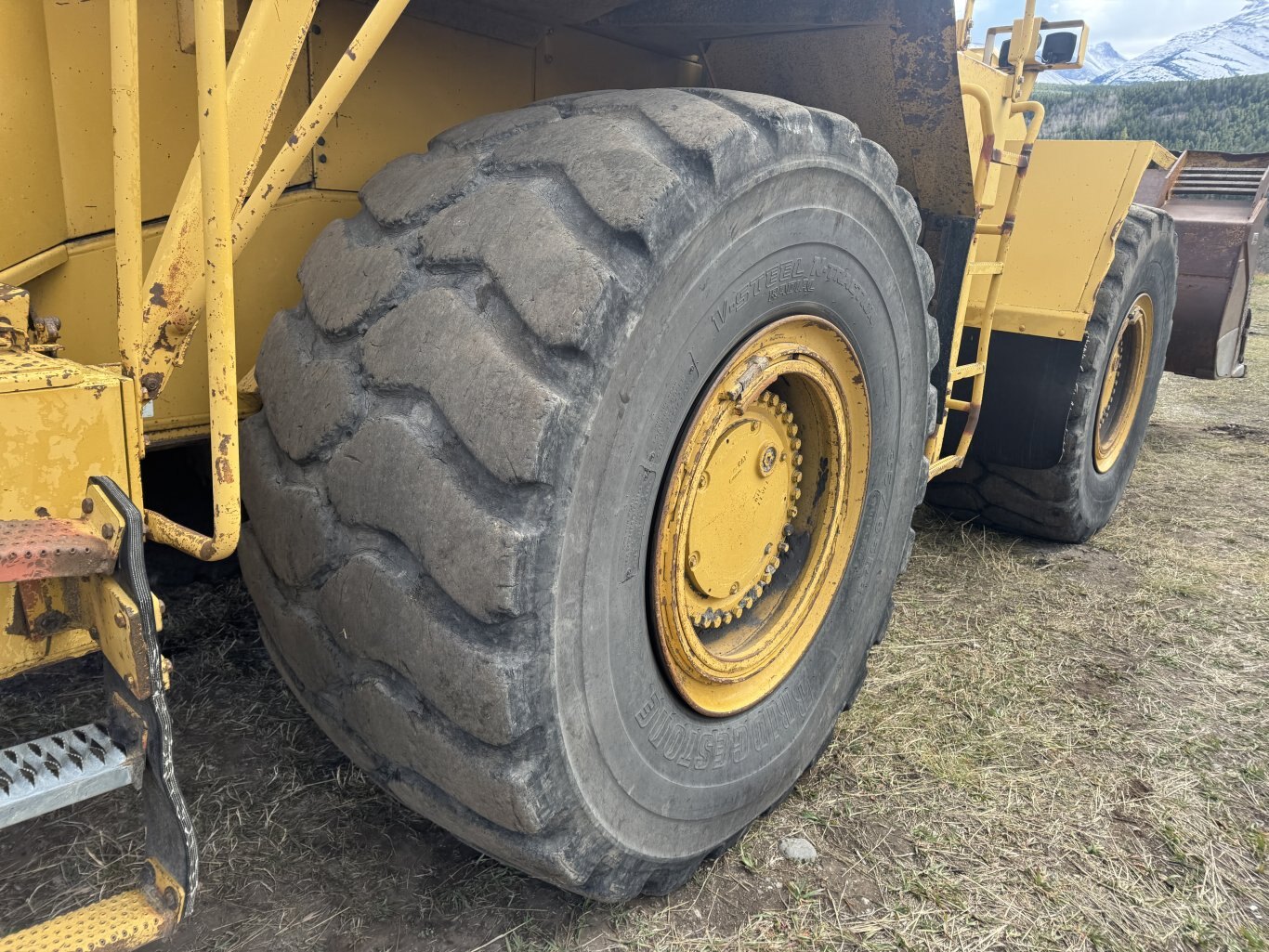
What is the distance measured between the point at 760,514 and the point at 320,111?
1111mm

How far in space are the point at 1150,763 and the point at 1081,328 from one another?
1.61 meters

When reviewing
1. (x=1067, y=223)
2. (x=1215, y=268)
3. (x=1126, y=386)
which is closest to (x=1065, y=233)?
(x=1067, y=223)

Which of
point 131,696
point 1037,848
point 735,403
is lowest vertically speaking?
point 1037,848

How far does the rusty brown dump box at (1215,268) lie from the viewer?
17.4 feet

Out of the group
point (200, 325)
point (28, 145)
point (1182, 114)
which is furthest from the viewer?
point (1182, 114)

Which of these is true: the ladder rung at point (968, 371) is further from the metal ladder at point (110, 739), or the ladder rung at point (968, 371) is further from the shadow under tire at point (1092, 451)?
the metal ladder at point (110, 739)

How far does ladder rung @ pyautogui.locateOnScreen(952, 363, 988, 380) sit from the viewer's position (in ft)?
9.47

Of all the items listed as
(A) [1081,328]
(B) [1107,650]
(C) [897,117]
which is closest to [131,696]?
(C) [897,117]

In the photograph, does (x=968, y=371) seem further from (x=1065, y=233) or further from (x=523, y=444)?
(x=523, y=444)

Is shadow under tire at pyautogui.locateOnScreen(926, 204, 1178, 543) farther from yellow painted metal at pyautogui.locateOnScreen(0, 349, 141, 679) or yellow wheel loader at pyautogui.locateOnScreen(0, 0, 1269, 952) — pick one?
yellow painted metal at pyautogui.locateOnScreen(0, 349, 141, 679)

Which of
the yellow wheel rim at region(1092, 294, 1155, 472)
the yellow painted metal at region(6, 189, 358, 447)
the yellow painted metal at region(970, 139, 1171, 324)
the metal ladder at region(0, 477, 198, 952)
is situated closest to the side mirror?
the yellow painted metal at region(970, 139, 1171, 324)

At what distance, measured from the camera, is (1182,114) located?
19.7 meters

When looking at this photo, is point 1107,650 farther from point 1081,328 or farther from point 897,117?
point 897,117

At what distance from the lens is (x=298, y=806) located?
1947mm
